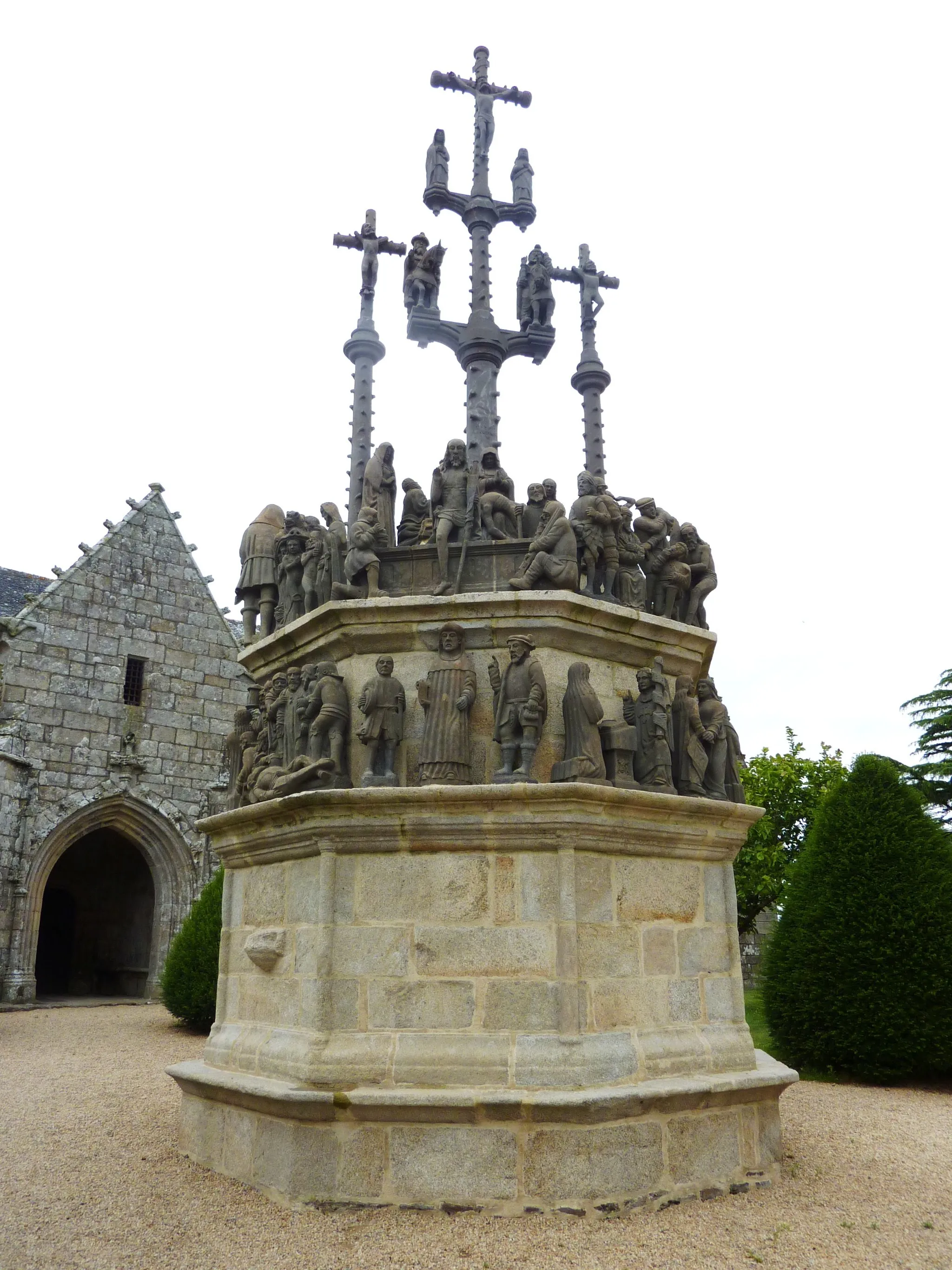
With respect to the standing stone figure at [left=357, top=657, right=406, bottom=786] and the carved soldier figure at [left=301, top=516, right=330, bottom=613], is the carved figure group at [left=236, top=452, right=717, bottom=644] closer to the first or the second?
the carved soldier figure at [left=301, top=516, right=330, bottom=613]

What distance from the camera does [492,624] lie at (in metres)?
7.04

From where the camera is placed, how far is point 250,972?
7215 mm

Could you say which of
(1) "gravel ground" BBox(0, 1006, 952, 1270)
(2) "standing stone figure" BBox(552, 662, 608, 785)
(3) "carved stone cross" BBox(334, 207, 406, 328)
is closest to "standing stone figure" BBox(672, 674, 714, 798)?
(2) "standing stone figure" BBox(552, 662, 608, 785)

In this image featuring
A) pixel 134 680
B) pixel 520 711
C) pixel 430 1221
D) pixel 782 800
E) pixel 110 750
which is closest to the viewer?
pixel 430 1221

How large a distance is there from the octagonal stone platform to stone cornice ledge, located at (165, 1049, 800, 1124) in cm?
2

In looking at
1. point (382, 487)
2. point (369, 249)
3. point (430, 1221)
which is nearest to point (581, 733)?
point (382, 487)

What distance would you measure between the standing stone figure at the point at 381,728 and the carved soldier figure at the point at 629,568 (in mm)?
1825

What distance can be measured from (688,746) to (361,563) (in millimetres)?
2647

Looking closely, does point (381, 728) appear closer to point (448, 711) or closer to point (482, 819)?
point (448, 711)

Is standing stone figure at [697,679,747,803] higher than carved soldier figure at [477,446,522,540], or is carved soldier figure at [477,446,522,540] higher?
carved soldier figure at [477,446,522,540]

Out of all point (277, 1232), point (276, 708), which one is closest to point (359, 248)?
point (276, 708)

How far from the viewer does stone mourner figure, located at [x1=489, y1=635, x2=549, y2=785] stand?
6586mm

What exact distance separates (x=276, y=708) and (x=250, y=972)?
186 centimetres

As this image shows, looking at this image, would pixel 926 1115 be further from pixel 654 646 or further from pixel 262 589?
pixel 262 589
